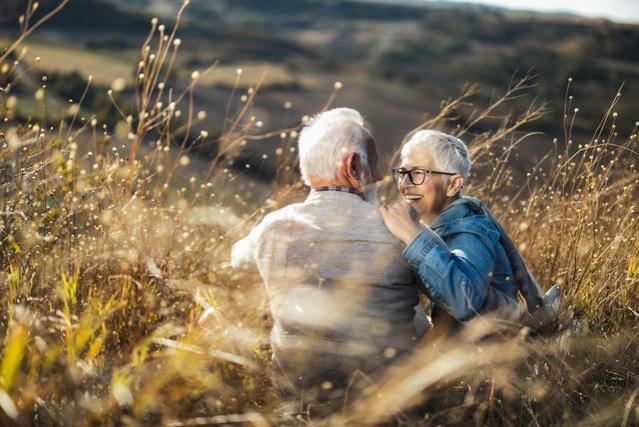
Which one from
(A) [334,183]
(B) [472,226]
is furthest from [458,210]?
(A) [334,183]

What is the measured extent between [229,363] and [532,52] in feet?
151

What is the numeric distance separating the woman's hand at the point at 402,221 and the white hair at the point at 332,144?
0.58 ft

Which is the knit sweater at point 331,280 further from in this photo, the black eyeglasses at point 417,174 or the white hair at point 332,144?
the black eyeglasses at point 417,174

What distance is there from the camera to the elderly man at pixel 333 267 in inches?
81.6

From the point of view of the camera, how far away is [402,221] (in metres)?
2.06

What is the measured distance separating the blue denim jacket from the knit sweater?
146mm

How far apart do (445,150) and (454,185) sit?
161 mm

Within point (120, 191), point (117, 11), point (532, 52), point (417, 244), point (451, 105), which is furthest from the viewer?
point (532, 52)

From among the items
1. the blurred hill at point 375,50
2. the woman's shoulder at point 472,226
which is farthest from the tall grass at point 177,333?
the blurred hill at point 375,50

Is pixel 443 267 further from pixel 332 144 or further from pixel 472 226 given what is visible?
pixel 332 144

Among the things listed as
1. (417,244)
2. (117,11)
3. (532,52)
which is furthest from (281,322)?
(532,52)

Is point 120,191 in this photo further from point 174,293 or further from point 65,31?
point 65,31

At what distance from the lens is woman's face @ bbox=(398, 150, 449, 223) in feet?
7.97

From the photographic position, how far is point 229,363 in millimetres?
2045
